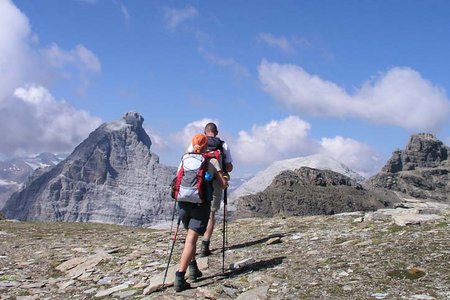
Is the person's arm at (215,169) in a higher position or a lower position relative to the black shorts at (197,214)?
higher

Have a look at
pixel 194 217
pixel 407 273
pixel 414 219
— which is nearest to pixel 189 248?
pixel 194 217

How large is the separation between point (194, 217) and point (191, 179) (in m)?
0.98

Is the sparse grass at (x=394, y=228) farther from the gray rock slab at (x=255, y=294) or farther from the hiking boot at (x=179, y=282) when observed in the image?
the hiking boot at (x=179, y=282)

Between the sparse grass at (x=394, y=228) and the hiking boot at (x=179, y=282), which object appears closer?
the hiking boot at (x=179, y=282)

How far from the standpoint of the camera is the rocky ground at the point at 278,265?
33.8ft

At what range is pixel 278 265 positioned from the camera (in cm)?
1261

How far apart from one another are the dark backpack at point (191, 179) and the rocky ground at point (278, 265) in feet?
7.32

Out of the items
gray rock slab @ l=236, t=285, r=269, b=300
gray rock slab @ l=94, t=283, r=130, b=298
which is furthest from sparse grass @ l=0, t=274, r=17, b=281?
gray rock slab @ l=236, t=285, r=269, b=300

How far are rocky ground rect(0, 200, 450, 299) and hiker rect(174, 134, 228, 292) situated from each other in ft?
1.60

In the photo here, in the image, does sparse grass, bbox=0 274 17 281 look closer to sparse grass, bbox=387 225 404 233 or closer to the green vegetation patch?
the green vegetation patch

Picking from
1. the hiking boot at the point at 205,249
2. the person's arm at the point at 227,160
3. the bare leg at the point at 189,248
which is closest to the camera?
the bare leg at the point at 189,248

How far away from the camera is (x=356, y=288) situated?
10.0 metres

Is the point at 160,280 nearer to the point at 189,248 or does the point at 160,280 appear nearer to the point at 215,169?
the point at 189,248

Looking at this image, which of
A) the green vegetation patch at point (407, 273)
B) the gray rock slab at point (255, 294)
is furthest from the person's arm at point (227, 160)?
the green vegetation patch at point (407, 273)
